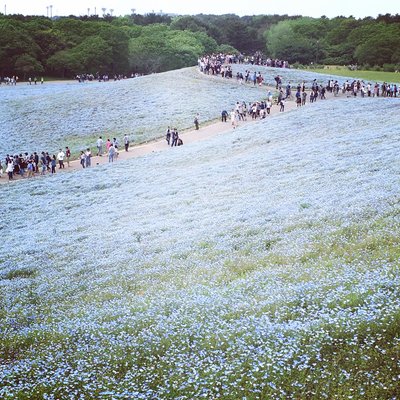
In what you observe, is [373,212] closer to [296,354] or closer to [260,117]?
[296,354]

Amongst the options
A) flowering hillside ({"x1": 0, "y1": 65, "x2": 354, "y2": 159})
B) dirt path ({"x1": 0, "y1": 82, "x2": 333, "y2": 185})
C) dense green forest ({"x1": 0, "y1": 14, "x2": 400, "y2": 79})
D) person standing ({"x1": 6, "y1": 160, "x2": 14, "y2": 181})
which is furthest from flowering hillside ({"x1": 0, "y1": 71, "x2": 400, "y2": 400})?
dense green forest ({"x1": 0, "y1": 14, "x2": 400, "y2": 79})

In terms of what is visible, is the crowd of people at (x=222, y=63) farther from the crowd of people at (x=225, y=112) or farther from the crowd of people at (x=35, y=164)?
the crowd of people at (x=35, y=164)

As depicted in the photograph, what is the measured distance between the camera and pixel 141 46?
387 feet

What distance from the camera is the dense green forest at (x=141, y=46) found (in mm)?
98438

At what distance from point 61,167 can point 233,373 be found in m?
32.3

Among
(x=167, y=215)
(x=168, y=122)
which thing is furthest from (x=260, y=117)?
(x=167, y=215)

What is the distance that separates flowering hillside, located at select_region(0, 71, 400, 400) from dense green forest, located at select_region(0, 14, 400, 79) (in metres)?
73.0

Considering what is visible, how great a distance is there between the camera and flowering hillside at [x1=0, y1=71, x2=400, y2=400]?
9.85 metres

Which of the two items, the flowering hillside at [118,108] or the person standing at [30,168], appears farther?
the flowering hillside at [118,108]

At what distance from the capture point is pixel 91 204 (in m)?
27.8

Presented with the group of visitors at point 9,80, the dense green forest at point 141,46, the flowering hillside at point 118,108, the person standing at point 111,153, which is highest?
the dense green forest at point 141,46

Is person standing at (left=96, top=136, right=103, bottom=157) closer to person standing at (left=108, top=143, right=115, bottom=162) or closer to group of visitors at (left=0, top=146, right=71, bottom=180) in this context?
person standing at (left=108, top=143, right=115, bottom=162)

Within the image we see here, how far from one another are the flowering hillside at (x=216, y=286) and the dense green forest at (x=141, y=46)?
2874 inches

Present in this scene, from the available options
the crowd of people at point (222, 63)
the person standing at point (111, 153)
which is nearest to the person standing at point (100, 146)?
the person standing at point (111, 153)
